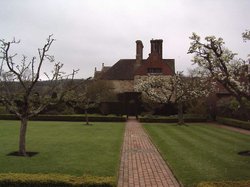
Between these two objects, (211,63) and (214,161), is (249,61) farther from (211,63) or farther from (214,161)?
(214,161)

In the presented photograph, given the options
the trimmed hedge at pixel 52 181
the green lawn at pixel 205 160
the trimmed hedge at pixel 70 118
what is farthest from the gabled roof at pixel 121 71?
the trimmed hedge at pixel 52 181

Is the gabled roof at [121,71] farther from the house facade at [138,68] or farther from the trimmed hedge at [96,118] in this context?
the trimmed hedge at [96,118]

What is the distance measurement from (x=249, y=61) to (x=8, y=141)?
11.8 m

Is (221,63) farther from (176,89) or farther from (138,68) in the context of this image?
(138,68)

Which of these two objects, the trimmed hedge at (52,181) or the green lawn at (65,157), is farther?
the green lawn at (65,157)

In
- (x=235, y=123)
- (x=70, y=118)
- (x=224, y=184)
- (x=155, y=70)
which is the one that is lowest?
(x=224, y=184)

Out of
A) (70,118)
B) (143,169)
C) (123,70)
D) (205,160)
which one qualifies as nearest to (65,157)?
(143,169)

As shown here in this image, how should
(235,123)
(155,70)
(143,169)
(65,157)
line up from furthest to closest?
(155,70), (235,123), (65,157), (143,169)

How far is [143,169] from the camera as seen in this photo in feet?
39.5

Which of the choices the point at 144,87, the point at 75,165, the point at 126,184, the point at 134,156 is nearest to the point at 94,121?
the point at 144,87

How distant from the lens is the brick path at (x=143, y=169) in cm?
1021

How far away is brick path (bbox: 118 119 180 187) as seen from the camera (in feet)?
33.5

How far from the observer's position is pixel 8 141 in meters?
18.0

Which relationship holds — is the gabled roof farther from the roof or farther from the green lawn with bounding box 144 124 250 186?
the green lawn with bounding box 144 124 250 186
